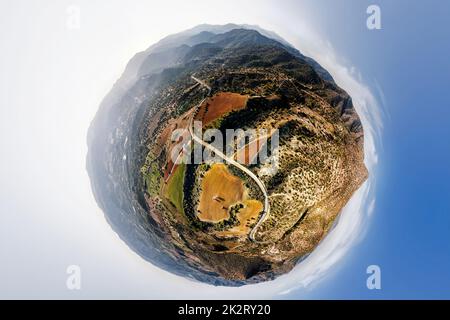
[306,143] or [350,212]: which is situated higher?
[306,143]

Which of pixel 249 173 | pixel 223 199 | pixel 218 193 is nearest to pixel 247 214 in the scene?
pixel 223 199

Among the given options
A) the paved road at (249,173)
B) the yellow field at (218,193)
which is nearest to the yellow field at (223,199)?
the yellow field at (218,193)

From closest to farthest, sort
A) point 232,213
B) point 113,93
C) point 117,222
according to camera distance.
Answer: point 232,213
point 113,93
point 117,222

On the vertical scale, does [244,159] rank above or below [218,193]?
above

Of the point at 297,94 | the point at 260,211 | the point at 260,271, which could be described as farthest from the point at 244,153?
the point at 260,271

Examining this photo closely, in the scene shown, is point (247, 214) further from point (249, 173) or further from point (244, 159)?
point (244, 159)

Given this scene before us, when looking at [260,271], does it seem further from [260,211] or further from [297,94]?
[297,94]

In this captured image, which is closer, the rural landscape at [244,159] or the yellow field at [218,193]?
the yellow field at [218,193]

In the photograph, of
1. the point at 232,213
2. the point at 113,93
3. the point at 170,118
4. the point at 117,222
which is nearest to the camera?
the point at 232,213

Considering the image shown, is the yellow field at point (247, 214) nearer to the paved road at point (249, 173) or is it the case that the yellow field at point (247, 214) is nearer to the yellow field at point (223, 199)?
the yellow field at point (223, 199)

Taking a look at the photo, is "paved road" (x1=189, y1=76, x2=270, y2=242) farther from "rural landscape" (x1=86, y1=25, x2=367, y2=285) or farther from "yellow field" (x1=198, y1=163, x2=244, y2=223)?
"yellow field" (x1=198, y1=163, x2=244, y2=223)

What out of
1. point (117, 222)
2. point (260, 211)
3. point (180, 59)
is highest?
point (180, 59)
